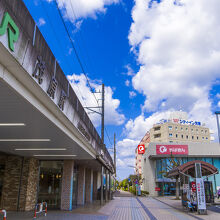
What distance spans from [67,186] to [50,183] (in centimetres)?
137

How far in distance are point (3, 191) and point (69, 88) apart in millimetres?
9508

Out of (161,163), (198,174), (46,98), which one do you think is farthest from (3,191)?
(161,163)

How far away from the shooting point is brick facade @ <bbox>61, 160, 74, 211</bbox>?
631 inches

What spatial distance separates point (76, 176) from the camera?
20266 mm

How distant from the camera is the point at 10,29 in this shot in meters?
4.33

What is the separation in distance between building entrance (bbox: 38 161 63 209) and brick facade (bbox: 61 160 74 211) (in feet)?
1.90

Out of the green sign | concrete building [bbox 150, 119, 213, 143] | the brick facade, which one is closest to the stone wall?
the brick facade

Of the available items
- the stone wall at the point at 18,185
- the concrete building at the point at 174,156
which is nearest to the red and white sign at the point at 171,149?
the concrete building at the point at 174,156

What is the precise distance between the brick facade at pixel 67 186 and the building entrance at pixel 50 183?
0.58 metres

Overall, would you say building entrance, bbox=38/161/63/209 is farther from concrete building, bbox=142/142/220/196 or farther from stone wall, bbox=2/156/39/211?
concrete building, bbox=142/142/220/196

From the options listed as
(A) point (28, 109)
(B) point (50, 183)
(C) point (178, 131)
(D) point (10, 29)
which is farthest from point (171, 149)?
(C) point (178, 131)

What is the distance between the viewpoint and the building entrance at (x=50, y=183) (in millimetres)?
16516

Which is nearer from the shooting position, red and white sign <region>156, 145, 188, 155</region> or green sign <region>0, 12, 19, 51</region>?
green sign <region>0, 12, 19, 51</region>

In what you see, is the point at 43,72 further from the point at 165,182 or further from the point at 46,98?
the point at 165,182
